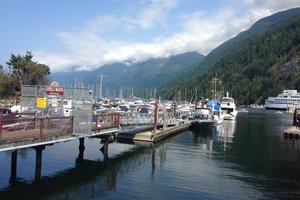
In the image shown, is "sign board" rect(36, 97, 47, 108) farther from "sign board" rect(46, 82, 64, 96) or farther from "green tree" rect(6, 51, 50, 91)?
"green tree" rect(6, 51, 50, 91)

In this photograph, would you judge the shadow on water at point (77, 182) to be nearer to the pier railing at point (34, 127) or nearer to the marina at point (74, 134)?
the marina at point (74, 134)

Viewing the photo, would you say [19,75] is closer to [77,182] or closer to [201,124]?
[201,124]

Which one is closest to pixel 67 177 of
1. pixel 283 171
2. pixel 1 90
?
pixel 283 171

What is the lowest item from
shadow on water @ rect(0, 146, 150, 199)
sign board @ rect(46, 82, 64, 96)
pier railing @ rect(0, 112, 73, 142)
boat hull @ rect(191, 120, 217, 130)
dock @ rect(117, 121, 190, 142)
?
shadow on water @ rect(0, 146, 150, 199)

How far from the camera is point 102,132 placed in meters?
38.4

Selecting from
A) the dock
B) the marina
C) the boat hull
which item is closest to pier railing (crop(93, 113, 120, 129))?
the marina

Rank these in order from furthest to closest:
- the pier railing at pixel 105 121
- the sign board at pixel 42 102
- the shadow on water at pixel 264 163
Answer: the pier railing at pixel 105 121, the sign board at pixel 42 102, the shadow on water at pixel 264 163

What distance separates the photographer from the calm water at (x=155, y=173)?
27045 mm

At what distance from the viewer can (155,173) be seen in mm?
33625

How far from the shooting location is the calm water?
27.0 meters

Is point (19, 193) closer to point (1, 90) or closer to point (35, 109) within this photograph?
point (35, 109)

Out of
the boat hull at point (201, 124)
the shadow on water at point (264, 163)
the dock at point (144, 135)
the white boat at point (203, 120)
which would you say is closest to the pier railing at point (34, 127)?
the shadow on water at point (264, 163)

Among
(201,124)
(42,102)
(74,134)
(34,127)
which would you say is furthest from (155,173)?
(201,124)

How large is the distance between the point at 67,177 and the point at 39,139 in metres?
5.42
